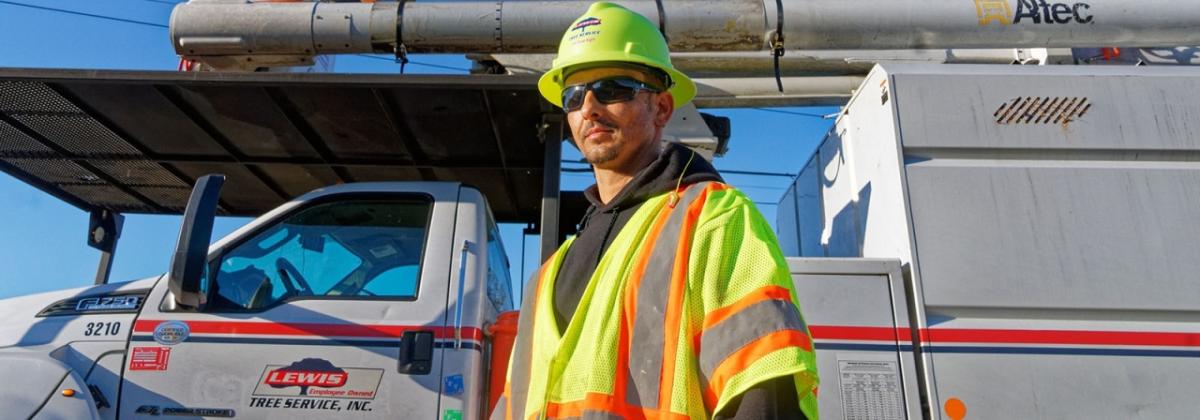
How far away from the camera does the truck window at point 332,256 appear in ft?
10.5

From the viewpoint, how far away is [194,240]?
2.78 m

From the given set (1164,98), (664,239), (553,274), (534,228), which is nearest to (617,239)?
(664,239)

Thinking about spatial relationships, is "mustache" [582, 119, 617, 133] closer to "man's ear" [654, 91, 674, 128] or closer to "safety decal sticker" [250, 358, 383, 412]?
"man's ear" [654, 91, 674, 128]

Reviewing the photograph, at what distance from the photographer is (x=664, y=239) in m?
1.41

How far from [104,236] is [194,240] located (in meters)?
2.69

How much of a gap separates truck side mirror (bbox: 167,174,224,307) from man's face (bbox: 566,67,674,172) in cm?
172

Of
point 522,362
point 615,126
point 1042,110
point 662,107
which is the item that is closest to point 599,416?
point 522,362

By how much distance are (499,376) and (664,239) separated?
199 cm

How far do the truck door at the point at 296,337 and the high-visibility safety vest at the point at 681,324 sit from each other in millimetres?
1691

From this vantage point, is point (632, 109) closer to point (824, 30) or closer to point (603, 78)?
point (603, 78)

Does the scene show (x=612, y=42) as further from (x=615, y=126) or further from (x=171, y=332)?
(x=171, y=332)

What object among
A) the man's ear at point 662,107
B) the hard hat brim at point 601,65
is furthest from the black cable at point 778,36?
the man's ear at point 662,107

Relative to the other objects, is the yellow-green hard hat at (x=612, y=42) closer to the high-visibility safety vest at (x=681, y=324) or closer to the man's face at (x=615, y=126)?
the man's face at (x=615, y=126)

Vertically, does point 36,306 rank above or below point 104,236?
below
